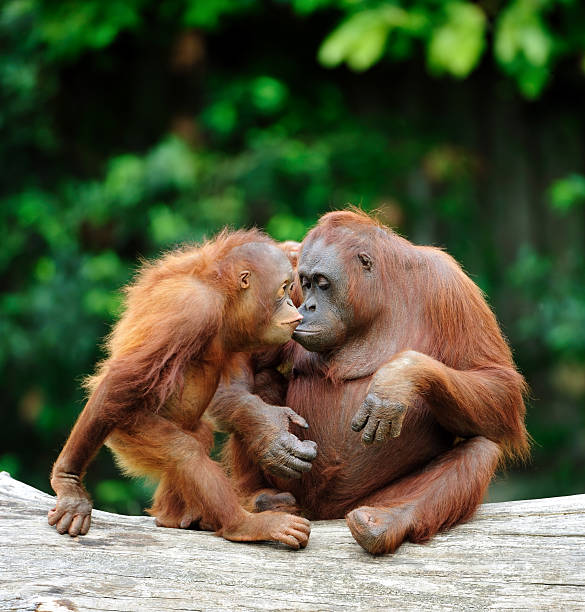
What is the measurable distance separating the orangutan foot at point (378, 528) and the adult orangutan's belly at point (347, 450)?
1.10 ft

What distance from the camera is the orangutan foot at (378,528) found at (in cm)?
349

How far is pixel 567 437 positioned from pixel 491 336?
4.55 m

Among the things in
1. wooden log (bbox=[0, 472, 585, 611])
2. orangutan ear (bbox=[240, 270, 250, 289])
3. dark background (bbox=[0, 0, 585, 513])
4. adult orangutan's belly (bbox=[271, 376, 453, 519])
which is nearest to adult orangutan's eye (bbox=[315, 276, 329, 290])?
orangutan ear (bbox=[240, 270, 250, 289])

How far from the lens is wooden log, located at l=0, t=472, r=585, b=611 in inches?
130

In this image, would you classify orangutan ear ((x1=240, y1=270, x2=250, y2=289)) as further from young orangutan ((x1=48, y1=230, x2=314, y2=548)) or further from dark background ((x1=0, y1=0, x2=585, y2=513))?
dark background ((x1=0, y1=0, x2=585, y2=513))

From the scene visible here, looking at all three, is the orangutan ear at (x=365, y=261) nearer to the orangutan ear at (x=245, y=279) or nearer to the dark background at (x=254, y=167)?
the orangutan ear at (x=245, y=279)

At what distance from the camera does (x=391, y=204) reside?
827 centimetres

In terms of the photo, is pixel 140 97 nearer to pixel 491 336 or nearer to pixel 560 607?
pixel 491 336

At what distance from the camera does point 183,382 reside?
372cm

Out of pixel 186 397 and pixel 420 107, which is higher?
pixel 420 107

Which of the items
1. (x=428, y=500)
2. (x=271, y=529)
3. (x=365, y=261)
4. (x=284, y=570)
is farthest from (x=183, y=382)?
(x=428, y=500)

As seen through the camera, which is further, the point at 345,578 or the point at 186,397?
the point at 186,397

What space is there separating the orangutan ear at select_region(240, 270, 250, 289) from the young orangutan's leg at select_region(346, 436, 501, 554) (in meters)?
1.02

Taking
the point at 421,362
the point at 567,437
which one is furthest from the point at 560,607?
the point at 567,437
